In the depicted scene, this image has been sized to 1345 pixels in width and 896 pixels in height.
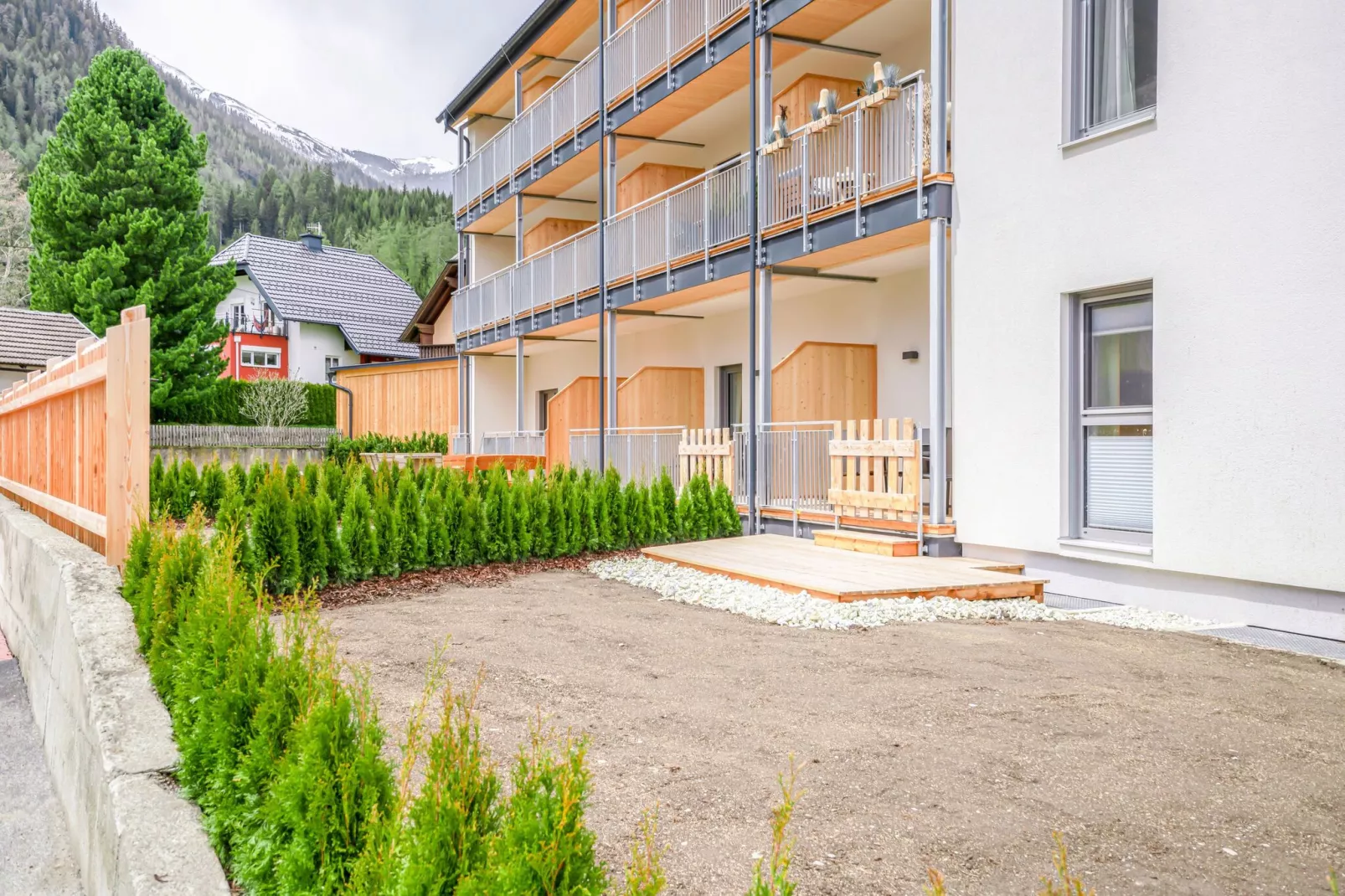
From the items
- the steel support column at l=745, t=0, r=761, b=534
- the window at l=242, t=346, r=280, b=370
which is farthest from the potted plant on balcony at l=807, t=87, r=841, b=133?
the window at l=242, t=346, r=280, b=370

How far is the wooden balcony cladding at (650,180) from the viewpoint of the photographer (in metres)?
18.8

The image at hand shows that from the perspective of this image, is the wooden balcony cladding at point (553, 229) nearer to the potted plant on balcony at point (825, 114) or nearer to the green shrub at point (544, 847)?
the potted plant on balcony at point (825, 114)

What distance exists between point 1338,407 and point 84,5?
149792 mm

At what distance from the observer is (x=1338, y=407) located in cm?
680

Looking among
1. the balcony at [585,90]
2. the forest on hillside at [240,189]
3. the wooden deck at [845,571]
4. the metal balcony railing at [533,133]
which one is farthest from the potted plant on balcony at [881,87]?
the forest on hillside at [240,189]

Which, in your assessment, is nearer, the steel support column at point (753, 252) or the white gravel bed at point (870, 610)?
the white gravel bed at point (870, 610)

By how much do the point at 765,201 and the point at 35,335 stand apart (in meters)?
18.7

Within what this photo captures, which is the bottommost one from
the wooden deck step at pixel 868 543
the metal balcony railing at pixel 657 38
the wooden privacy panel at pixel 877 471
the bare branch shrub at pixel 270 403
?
the wooden deck step at pixel 868 543

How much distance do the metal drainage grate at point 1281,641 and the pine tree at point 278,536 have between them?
676cm

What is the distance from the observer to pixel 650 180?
1881 centimetres

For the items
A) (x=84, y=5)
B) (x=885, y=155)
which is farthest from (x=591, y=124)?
(x=84, y=5)

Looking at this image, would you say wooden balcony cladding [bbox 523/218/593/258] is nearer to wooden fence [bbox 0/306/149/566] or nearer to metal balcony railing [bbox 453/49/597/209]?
metal balcony railing [bbox 453/49/597/209]

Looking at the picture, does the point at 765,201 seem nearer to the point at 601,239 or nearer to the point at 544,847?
the point at 601,239

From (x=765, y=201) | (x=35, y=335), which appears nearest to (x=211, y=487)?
(x=765, y=201)
